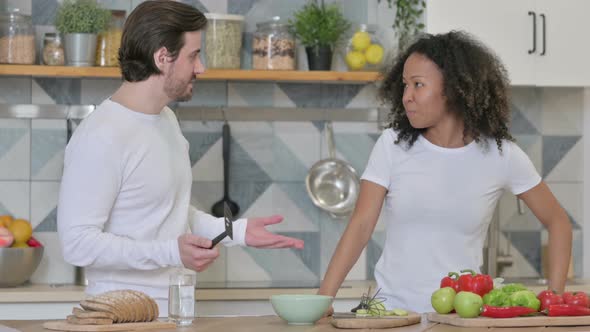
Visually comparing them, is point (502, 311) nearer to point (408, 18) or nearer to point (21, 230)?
point (408, 18)

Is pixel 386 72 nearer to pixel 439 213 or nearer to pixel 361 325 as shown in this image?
pixel 439 213

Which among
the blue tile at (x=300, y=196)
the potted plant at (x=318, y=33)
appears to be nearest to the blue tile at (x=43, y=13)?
the potted plant at (x=318, y=33)

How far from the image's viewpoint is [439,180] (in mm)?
2580

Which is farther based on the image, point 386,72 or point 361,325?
point 386,72

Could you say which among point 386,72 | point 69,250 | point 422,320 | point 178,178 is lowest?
point 422,320

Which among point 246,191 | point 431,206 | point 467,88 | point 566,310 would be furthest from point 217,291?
point 566,310

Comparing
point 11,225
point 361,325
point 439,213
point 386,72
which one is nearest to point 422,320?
point 361,325

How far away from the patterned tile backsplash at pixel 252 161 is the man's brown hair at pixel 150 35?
4.32 ft

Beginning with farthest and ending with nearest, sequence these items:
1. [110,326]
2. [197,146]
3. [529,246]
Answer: [529,246], [197,146], [110,326]

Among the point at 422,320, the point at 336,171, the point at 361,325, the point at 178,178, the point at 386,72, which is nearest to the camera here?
the point at 361,325

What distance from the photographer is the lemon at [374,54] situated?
3.71 m

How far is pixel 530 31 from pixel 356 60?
639 millimetres

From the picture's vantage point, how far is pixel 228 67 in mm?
3635

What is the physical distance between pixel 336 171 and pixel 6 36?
4.24 ft
